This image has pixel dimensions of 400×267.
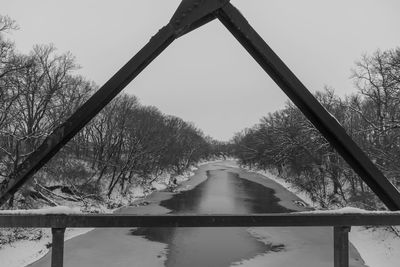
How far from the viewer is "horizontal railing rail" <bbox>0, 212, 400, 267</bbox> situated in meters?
2.54

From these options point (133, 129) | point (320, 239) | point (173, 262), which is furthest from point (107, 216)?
point (133, 129)

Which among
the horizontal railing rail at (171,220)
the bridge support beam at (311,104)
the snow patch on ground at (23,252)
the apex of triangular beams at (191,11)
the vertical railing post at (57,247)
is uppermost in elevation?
the apex of triangular beams at (191,11)

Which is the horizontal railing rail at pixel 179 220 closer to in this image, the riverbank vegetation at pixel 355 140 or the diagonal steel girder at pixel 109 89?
the diagonal steel girder at pixel 109 89

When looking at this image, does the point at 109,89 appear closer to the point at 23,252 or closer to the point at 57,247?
the point at 57,247

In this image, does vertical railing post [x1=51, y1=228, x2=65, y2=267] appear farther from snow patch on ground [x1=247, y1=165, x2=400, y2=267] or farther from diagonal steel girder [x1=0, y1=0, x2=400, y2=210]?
snow patch on ground [x1=247, y1=165, x2=400, y2=267]

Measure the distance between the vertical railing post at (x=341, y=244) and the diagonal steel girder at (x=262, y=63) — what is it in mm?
493

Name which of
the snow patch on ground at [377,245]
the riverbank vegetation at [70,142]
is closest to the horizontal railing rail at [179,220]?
the riverbank vegetation at [70,142]

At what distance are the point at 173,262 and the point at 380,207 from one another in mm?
12784

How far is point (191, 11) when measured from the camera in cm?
294

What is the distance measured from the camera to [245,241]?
20375 millimetres

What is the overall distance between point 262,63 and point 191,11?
0.67 metres

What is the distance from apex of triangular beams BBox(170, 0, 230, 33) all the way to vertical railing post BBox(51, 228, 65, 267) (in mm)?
1640

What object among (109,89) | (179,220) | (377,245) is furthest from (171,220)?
(377,245)

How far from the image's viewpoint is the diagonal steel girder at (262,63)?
2.82 metres
